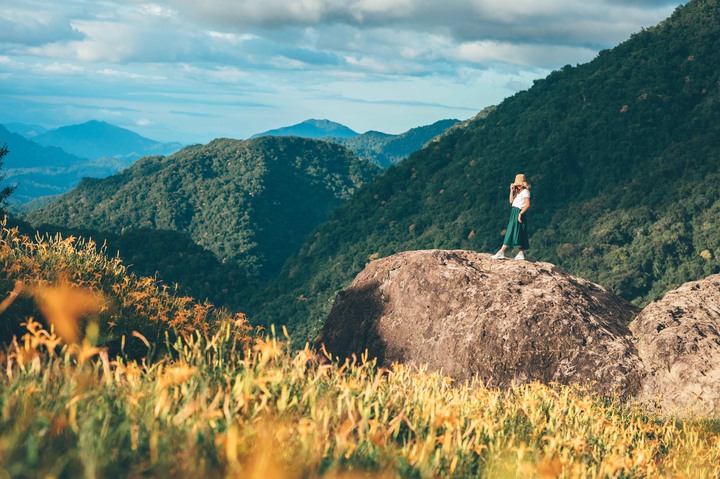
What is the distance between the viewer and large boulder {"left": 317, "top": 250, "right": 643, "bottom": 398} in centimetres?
945

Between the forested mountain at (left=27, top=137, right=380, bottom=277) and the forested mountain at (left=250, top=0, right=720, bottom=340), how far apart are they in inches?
1235

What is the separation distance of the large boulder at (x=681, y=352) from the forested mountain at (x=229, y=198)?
376ft

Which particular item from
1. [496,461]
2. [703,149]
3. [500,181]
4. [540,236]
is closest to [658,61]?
[703,149]

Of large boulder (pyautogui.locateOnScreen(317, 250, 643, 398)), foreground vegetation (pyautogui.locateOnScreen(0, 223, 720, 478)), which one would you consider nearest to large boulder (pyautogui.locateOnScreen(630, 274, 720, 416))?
large boulder (pyautogui.locateOnScreen(317, 250, 643, 398))

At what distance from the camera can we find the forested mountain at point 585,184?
201ft

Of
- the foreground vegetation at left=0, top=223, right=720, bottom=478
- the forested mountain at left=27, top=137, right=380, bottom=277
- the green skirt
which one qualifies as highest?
the green skirt

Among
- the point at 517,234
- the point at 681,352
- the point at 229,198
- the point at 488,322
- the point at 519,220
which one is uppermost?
the point at 519,220

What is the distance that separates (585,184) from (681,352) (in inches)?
2834

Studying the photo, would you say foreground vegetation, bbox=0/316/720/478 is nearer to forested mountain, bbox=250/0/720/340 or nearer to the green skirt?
the green skirt

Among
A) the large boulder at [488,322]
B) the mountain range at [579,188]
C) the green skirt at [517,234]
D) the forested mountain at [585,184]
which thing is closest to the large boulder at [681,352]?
the large boulder at [488,322]

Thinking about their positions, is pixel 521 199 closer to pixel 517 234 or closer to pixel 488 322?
pixel 517 234

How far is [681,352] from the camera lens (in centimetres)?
923

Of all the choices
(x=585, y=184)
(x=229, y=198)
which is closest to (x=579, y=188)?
(x=585, y=184)

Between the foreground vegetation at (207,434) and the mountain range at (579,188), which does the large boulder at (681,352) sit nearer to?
the foreground vegetation at (207,434)
